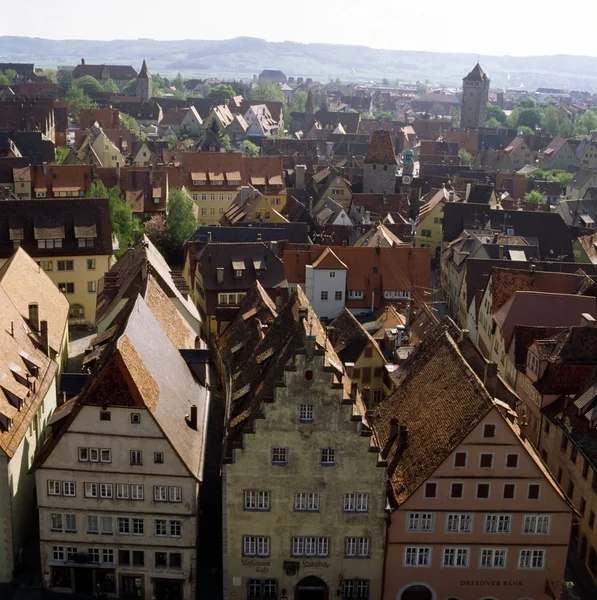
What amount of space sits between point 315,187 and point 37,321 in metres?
98.6

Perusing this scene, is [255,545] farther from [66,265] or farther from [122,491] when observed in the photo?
[66,265]

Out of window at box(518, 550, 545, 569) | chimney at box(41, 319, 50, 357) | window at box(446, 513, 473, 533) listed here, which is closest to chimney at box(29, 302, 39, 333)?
chimney at box(41, 319, 50, 357)

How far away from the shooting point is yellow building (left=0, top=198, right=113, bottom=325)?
95188 millimetres

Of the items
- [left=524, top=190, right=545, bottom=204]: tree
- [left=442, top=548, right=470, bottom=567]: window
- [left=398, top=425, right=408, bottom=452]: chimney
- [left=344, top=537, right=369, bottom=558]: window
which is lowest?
[left=524, top=190, right=545, bottom=204]: tree

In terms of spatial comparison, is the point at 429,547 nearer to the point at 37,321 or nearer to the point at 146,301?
the point at 146,301

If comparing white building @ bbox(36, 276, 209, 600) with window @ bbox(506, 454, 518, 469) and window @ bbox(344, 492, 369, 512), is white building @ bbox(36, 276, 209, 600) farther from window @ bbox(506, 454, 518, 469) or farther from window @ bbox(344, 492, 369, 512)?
window @ bbox(506, 454, 518, 469)

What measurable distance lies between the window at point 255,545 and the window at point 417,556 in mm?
8004

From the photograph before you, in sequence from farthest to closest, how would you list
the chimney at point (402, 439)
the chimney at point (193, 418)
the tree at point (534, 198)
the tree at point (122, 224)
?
1. the tree at point (534, 198)
2. the tree at point (122, 224)
3. the chimney at point (193, 418)
4. the chimney at point (402, 439)

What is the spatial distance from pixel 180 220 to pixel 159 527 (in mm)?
71768

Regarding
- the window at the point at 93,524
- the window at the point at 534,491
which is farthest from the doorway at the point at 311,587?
the window at the point at 534,491

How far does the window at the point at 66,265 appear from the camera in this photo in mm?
96312

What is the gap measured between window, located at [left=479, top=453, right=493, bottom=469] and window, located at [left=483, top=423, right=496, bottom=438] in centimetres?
116

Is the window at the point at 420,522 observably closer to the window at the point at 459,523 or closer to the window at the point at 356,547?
the window at the point at 459,523

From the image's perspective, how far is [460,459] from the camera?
167ft
